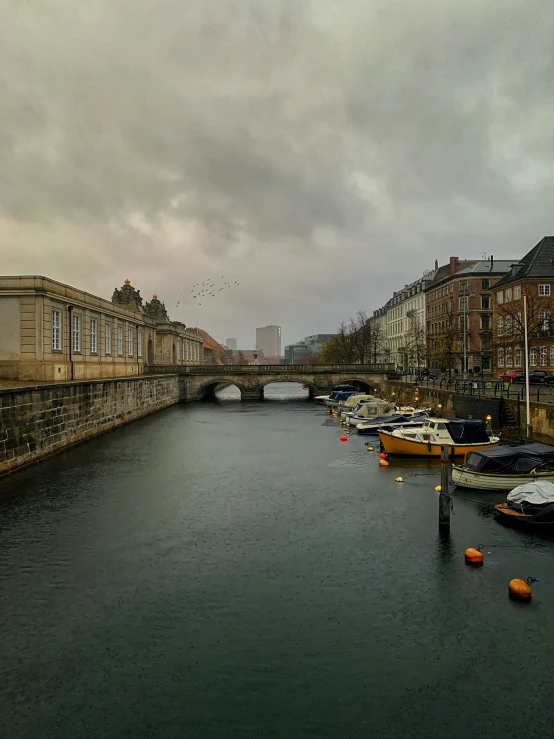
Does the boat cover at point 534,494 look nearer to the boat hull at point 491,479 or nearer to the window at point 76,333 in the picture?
the boat hull at point 491,479

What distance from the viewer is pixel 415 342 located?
9238 centimetres

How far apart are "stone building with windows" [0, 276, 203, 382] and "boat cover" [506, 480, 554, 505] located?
108 feet

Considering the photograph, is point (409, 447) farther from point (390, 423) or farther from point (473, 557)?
point (473, 557)

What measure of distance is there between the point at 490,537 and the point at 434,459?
14.7 meters

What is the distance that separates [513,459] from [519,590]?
34.7 ft

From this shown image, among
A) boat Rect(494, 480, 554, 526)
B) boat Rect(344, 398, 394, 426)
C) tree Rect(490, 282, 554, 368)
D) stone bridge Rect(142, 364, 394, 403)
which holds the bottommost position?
boat Rect(494, 480, 554, 526)

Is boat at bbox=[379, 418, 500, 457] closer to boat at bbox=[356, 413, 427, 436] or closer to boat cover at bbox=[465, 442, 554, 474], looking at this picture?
boat at bbox=[356, 413, 427, 436]

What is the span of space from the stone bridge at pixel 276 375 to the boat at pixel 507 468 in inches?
2315

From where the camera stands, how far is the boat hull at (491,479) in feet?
75.5

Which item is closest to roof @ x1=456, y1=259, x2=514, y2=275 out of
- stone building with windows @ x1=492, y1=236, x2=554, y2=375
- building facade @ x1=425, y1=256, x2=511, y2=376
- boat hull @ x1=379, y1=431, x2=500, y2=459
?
building facade @ x1=425, y1=256, x2=511, y2=376

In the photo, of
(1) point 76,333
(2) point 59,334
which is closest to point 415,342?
(1) point 76,333

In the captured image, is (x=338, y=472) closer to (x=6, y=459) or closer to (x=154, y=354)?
(x=6, y=459)

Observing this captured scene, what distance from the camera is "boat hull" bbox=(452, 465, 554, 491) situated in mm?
23006

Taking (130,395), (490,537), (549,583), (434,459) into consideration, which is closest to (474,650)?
(549,583)
